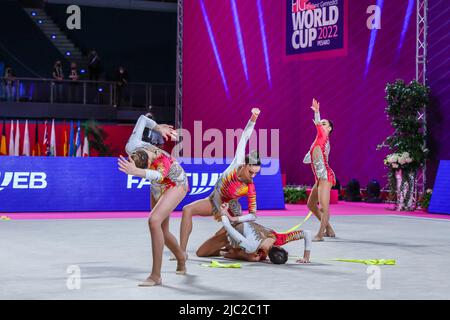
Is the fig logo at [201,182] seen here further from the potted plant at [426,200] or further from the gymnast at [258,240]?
the gymnast at [258,240]

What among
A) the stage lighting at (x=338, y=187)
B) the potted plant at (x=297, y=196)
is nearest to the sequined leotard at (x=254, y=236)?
the potted plant at (x=297, y=196)

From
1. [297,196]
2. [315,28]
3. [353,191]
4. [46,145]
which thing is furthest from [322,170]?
[46,145]

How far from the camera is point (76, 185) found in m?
16.1

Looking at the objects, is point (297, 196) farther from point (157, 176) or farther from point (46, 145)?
point (157, 176)

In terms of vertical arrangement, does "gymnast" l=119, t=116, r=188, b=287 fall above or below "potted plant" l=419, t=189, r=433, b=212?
above

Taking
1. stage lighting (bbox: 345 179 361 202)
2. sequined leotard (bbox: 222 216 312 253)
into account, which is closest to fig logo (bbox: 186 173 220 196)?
stage lighting (bbox: 345 179 361 202)

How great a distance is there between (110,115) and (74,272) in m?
20.6

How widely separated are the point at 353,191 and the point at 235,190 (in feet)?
40.2

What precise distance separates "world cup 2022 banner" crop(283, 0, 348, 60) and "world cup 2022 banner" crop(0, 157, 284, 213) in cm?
590

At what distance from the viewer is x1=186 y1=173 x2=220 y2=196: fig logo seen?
16.7 m

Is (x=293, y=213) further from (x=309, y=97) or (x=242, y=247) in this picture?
(x=242, y=247)

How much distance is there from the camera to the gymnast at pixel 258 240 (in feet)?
27.3

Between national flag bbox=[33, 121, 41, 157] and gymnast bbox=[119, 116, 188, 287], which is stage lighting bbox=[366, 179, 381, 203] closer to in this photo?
national flag bbox=[33, 121, 41, 157]
